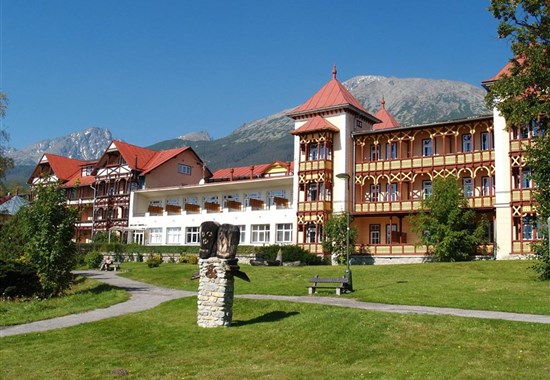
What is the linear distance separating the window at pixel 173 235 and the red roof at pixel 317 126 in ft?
66.7

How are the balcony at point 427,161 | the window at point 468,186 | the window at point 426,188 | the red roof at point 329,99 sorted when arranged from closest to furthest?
the balcony at point 427,161, the window at point 468,186, the window at point 426,188, the red roof at point 329,99

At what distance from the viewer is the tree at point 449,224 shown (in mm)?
42688

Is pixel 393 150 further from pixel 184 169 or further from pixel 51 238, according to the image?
pixel 184 169

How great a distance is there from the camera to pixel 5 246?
137 feet

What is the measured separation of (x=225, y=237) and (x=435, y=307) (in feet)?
26.7

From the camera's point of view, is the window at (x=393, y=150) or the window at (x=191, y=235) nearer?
the window at (x=393, y=150)

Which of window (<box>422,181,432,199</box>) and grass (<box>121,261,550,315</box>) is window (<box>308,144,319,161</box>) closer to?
window (<box>422,181,432,199</box>)

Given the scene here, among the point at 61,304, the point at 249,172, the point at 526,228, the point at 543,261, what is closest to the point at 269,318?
the point at 61,304

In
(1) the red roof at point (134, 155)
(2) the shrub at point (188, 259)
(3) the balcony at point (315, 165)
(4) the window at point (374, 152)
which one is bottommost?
(2) the shrub at point (188, 259)

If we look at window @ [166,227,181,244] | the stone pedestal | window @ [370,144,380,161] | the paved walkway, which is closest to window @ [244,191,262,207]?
window @ [166,227,181,244]

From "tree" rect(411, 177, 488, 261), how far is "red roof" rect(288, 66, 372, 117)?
12.3m

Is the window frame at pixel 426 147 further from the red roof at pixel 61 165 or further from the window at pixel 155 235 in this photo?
the red roof at pixel 61 165

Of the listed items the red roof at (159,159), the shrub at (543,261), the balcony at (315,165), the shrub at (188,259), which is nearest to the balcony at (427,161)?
the balcony at (315,165)

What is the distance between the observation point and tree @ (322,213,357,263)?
4766 cm
